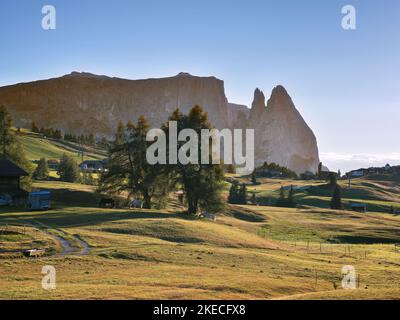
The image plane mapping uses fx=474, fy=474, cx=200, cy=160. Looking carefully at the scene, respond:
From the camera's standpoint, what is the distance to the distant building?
62156 mm

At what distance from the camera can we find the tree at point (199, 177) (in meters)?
61.2

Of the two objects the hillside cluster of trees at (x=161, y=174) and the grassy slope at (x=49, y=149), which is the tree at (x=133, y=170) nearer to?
the hillside cluster of trees at (x=161, y=174)

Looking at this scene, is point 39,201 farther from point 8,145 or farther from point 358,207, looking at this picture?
point 358,207

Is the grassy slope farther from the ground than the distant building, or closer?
farther from the ground

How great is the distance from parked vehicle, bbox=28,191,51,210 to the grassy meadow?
170cm

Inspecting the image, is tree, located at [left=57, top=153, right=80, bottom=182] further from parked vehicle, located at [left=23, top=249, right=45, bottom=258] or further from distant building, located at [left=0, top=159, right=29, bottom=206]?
parked vehicle, located at [left=23, top=249, right=45, bottom=258]

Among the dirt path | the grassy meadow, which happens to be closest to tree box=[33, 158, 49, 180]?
the grassy meadow

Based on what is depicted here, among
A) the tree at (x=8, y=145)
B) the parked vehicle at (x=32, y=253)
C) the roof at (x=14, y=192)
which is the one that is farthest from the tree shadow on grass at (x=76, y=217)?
the tree at (x=8, y=145)

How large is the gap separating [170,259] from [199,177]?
25824 millimetres

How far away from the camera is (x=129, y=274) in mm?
29234

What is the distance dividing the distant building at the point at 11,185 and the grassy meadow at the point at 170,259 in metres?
4.72
